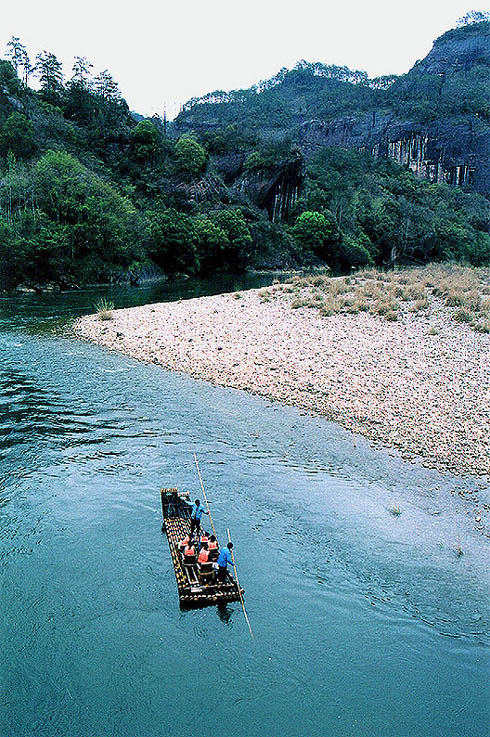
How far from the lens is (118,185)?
66250 mm

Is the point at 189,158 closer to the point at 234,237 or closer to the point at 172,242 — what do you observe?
the point at 234,237

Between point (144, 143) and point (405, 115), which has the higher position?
point (405, 115)

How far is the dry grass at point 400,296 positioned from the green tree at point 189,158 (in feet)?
134

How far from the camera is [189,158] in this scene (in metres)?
75.1

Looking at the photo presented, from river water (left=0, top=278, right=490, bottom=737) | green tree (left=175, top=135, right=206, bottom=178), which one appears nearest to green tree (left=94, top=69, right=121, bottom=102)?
green tree (left=175, top=135, right=206, bottom=178)

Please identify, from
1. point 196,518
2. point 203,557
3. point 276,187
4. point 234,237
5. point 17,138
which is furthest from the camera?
point 276,187

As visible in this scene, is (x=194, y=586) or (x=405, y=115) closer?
(x=194, y=586)

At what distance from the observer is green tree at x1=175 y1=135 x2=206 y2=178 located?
7412 centimetres

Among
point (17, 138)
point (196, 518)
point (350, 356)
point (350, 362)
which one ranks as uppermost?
point (17, 138)

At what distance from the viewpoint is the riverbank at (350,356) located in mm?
15610

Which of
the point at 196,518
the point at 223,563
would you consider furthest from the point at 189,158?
the point at 223,563

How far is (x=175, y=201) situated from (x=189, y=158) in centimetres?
918

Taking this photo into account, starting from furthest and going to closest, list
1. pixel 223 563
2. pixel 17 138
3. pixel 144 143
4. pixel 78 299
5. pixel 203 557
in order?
1. pixel 144 143
2. pixel 17 138
3. pixel 78 299
4. pixel 203 557
5. pixel 223 563

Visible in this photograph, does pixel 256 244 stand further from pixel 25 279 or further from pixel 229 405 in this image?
pixel 229 405
